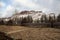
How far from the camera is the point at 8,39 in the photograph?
12.2 feet

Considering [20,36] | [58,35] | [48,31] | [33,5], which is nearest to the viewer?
[58,35]

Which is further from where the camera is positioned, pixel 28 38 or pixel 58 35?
pixel 28 38

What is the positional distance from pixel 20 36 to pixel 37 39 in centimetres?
53

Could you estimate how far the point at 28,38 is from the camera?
11.8 feet

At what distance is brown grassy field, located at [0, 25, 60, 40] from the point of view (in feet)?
11.1

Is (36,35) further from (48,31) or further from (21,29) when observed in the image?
(21,29)

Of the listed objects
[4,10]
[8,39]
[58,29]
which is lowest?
[8,39]

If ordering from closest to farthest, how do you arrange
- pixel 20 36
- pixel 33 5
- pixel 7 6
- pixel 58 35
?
pixel 58 35
pixel 20 36
pixel 33 5
pixel 7 6

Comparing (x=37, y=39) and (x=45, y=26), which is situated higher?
(x=45, y=26)

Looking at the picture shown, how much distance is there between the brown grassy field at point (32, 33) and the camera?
3.39 m

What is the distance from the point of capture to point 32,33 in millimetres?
3740

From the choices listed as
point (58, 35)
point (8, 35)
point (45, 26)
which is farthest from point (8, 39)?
point (58, 35)

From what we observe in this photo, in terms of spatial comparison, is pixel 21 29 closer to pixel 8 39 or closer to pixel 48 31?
pixel 8 39

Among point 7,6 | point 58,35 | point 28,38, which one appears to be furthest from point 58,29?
point 7,6
